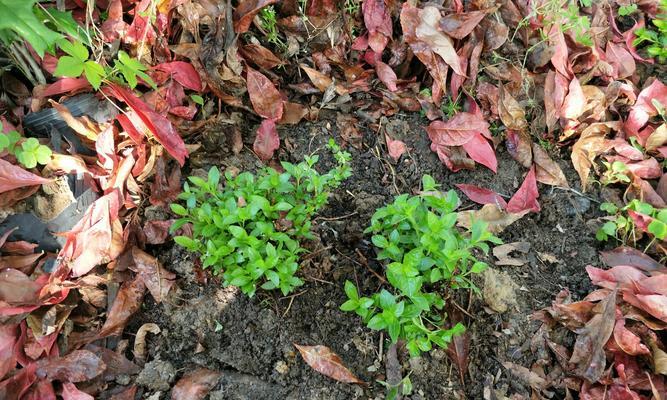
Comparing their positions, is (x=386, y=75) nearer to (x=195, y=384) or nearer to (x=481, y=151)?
(x=481, y=151)

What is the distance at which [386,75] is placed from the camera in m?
2.00

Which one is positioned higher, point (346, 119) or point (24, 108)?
point (24, 108)

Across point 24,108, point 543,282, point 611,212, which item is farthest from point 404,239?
point 24,108

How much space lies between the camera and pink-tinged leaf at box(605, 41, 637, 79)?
83.3 inches

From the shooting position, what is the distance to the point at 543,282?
5.59 ft

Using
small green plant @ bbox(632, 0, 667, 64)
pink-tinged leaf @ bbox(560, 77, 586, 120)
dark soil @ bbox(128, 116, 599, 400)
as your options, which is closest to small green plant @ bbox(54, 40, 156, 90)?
dark soil @ bbox(128, 116, 599, 400)

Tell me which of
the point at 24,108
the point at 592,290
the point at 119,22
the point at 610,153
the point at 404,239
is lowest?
the point at 592,290

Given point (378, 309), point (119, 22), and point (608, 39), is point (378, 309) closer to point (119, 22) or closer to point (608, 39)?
point (119, 22)

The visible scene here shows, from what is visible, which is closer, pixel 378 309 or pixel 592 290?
pixel 378 309

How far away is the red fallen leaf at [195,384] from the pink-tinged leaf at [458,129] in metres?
1.06

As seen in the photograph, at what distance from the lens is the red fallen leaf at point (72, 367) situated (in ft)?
4.74

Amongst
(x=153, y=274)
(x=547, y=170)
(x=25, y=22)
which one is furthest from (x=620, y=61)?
(x=25, y=22)

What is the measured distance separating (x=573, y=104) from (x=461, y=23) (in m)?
0.49

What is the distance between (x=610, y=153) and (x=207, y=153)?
4.65ft
